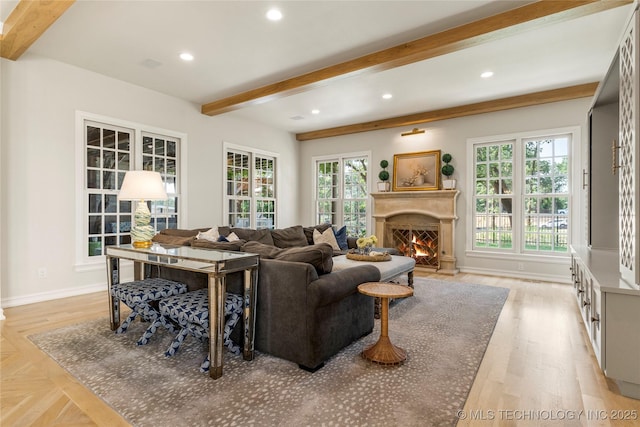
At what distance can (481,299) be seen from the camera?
419 centimetres

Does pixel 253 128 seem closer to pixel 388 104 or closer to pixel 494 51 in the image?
pixel 388 104

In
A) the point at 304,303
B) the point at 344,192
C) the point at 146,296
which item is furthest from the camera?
the point at 344,192

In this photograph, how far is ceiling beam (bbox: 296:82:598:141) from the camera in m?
4.99

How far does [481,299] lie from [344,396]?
2.89 metres

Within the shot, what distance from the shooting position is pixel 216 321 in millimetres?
2221

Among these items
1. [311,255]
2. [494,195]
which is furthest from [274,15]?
[494,195]

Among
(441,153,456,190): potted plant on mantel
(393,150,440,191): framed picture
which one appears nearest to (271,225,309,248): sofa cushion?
(393,150,440,191): framed picture

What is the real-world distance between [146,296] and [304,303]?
1336 millimetres

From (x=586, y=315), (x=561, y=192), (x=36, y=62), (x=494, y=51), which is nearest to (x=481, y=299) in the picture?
(x=586, y=315)

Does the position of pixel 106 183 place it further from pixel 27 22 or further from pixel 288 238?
pixel 288 238

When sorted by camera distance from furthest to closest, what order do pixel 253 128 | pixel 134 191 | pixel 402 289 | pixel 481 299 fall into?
pixel 253 128 < pixel 481 299 < pixel 134 191 < pixel 402 289

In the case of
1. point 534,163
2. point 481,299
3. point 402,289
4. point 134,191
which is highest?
point 534,163

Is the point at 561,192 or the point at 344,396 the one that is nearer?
the point at 344,396

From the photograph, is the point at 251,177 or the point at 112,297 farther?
the point at 251,177
